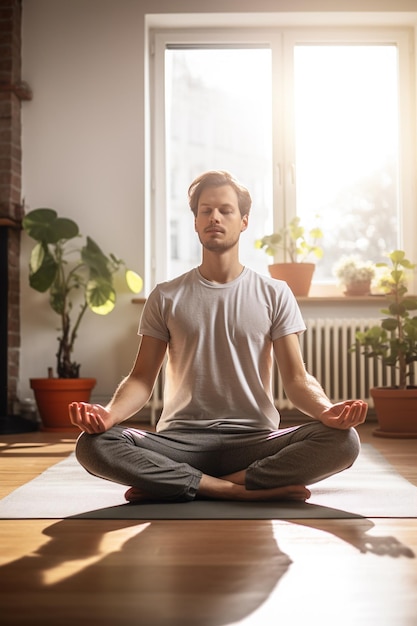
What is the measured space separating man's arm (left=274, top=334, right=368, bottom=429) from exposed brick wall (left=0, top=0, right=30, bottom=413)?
2617 mm

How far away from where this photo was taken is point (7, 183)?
4484 millimetres

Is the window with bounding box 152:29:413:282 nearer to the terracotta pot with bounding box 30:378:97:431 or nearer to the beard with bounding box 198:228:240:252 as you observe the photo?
the terracotta pot with bounding box 30:378:97:431

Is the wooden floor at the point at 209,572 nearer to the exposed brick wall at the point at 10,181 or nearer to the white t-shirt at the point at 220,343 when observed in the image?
the white t-shirt at the point at 220,343

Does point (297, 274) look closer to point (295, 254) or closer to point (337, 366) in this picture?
point (295, 254)

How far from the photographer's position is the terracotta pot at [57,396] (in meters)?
4.29

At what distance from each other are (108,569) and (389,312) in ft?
9.46

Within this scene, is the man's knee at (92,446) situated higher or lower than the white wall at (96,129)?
lower

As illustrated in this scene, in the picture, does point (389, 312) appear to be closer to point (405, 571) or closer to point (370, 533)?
point (370, 533)

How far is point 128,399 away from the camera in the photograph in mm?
2072

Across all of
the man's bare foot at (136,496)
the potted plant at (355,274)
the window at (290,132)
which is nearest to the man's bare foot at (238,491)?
the man's bare foot at (136,496)

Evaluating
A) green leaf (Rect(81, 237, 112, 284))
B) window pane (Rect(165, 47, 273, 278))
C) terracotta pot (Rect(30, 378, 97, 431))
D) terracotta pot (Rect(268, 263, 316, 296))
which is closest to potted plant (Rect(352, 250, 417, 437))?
terracotta pot (Rect(268, 263, 316, 296))

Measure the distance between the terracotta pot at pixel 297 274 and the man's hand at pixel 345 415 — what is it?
263 centimetres

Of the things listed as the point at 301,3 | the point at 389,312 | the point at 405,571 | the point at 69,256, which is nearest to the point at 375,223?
the point at 389,312

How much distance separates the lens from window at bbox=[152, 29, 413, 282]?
4.82 m
